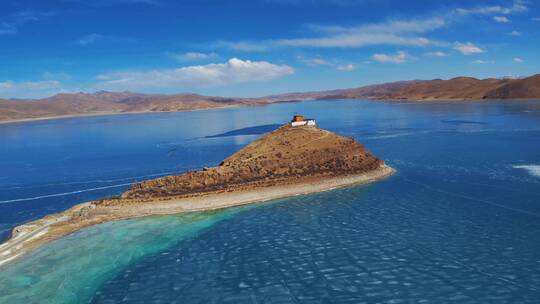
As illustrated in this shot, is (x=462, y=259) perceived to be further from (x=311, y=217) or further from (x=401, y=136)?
(x=401, y=136)

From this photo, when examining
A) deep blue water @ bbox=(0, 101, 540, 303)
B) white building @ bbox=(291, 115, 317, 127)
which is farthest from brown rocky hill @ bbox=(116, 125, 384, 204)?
deep blue water @ bbox=(0, 101, 540, 303)

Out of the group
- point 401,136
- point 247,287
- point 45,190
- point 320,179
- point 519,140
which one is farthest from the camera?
point 401,136

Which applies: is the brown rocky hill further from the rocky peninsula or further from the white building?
the white building

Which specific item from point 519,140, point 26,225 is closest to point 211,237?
point 26,225

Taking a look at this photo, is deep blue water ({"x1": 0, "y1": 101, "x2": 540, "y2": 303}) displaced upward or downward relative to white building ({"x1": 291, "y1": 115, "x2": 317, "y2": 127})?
downward

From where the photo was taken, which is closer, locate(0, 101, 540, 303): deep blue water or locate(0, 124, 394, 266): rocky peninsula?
locate(0, 101, 540, 303): deep blue water

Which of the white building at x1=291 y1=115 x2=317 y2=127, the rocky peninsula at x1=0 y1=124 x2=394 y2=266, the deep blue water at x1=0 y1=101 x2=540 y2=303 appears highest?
the white building at x1=291 y1=115 x2=317 y2=127

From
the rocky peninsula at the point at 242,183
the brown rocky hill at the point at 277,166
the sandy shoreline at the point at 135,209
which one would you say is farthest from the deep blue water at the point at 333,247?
the brown rocky hill at the point at 277,166
